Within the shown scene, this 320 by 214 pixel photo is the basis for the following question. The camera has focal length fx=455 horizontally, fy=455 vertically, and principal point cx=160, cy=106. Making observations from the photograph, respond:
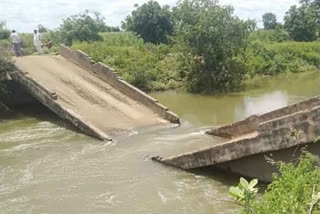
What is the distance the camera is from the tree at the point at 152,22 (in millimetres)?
35594

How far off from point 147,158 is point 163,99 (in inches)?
357

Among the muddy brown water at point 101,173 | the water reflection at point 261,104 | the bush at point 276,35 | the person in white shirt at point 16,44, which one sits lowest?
the muddy brown water at point 101,173

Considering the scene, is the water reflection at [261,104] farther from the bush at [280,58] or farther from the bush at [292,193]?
the bush at [292,193]

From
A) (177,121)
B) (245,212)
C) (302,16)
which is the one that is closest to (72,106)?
(177,121)

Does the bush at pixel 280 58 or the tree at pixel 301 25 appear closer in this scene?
the bush at pixel 280 58

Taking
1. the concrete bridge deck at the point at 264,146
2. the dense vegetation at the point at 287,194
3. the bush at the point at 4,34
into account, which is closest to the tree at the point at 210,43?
the concrete bridge deck at the point at 264,146

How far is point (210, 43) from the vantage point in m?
20.2

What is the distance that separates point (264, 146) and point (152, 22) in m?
28.6

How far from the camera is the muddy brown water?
7.87 metres

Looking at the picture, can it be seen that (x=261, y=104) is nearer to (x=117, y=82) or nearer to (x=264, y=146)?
(x=117, y=82)

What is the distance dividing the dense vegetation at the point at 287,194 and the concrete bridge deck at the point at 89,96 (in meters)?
6.83

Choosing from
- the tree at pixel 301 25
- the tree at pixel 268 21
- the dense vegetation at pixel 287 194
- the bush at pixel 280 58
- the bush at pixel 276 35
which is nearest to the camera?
the dense vegetation at pixel 287 194

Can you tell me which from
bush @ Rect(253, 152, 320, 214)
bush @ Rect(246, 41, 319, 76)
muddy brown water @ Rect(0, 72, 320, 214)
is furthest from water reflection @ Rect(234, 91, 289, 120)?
bush @ Rect(253, 152, 320, 214)

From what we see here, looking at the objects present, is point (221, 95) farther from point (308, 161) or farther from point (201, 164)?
point (308, 161)
